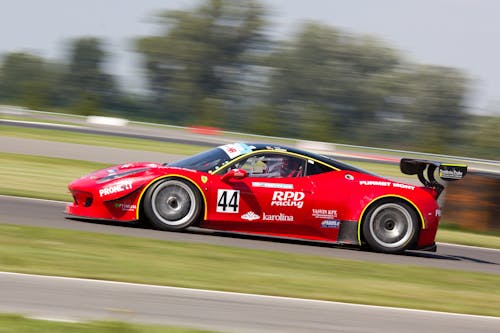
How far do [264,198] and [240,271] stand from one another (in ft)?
7.08

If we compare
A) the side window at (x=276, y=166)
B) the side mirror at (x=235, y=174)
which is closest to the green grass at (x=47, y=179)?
the side window at (x=276, y=166)

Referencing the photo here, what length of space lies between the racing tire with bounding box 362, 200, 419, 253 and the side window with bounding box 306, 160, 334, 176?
766 millimetres

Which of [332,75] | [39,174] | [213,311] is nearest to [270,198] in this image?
[213,311]

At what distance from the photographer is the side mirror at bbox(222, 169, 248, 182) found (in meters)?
9.75

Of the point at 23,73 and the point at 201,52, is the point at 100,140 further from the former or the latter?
the point at 23,73

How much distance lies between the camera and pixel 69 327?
510cm

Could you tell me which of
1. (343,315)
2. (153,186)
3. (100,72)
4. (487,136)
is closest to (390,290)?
(343,315)

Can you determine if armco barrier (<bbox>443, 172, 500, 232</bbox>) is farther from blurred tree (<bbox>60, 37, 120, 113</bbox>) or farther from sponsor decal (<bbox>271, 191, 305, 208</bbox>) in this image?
blurred tree (<bbox>60, 37, 120, 113</bbox>)

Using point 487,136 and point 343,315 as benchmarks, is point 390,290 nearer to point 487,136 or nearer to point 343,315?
point 343,315

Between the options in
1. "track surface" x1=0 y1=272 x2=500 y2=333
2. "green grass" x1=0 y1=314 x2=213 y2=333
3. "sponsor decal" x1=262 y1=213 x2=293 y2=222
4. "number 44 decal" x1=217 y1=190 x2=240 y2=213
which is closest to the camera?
"green grass" x1=0 y1=314 x2=213 y2=333

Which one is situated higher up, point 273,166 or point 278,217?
point 273,166

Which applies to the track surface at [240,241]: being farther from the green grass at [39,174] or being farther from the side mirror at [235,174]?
the green grass at [39,174]

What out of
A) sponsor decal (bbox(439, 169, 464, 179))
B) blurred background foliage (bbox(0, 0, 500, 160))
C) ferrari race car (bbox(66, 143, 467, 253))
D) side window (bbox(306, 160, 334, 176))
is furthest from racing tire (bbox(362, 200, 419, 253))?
blurred background foliage (bbox(0, 0, 500, 160))

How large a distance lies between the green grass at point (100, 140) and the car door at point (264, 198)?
14239 mm
